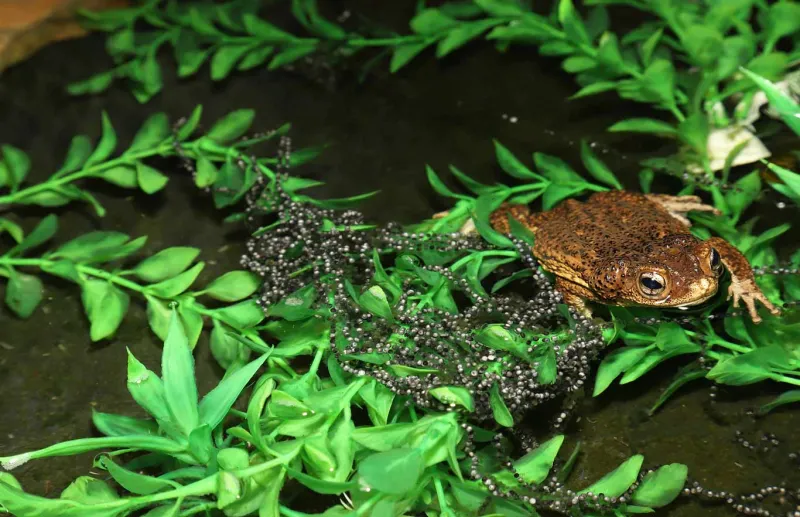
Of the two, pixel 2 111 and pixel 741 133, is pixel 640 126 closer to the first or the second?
pixel 741 133

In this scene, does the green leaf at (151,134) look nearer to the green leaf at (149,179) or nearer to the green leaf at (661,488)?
the green leaf at (149,179)

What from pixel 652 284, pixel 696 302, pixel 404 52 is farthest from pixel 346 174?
pixel 696 302

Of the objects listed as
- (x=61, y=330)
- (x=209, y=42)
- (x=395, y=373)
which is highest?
(x=209, y=42)

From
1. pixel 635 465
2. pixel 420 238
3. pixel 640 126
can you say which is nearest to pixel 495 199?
pixel 420 238

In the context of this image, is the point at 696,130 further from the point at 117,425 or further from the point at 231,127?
the point at 117,425

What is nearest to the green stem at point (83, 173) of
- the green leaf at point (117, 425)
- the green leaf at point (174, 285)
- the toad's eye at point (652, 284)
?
the green leaf at point (174, 285)
